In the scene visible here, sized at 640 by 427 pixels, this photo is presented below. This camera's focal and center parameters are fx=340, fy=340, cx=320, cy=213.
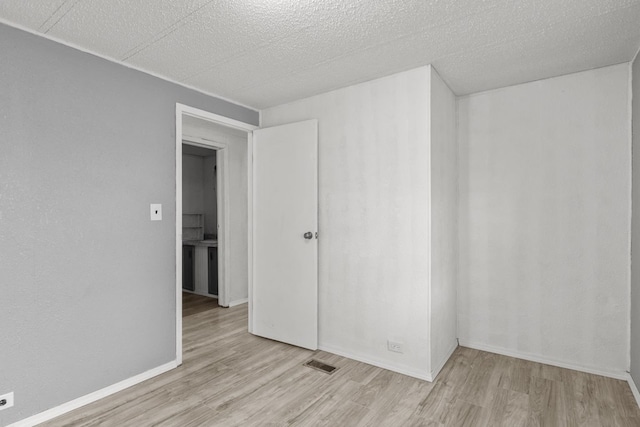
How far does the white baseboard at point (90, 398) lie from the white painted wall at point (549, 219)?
2.74 m

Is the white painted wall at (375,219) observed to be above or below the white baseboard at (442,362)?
above

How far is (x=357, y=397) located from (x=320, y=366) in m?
0.55

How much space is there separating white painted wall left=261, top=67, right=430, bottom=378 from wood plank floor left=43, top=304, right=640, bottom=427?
0.28m

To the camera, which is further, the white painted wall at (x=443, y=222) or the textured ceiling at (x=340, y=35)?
the white painted wall at (x=443, y=222)

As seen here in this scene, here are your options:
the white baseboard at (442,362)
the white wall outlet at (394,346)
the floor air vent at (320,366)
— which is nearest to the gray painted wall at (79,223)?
the floor air vent at (320,366)

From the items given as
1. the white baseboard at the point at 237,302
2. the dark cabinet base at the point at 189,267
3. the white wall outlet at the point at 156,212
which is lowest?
the white baseboard at the point at 237,302

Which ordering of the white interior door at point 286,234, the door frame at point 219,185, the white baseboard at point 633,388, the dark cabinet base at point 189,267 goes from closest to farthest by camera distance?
the white baseboard at point 633,388, the door frame at point 219,185, the white interior door at point 286,234, the dark cabinet base at point 189,267

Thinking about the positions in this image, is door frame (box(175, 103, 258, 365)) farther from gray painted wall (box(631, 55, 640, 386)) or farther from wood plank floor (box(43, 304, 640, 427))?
gray painted wall (box(631, 55, 640, 386))

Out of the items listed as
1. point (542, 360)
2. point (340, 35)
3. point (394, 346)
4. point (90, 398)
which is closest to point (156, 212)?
point (90, 398)

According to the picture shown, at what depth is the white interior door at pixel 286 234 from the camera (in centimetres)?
321

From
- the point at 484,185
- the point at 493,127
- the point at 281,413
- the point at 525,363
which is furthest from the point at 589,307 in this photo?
the point at 281,413

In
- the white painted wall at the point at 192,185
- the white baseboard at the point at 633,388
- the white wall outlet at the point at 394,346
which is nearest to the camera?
the white baseboard at the point at 633,388

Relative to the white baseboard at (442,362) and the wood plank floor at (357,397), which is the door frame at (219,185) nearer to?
the wood plank floor at (357,397)

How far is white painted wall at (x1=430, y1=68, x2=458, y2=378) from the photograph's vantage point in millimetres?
2686
